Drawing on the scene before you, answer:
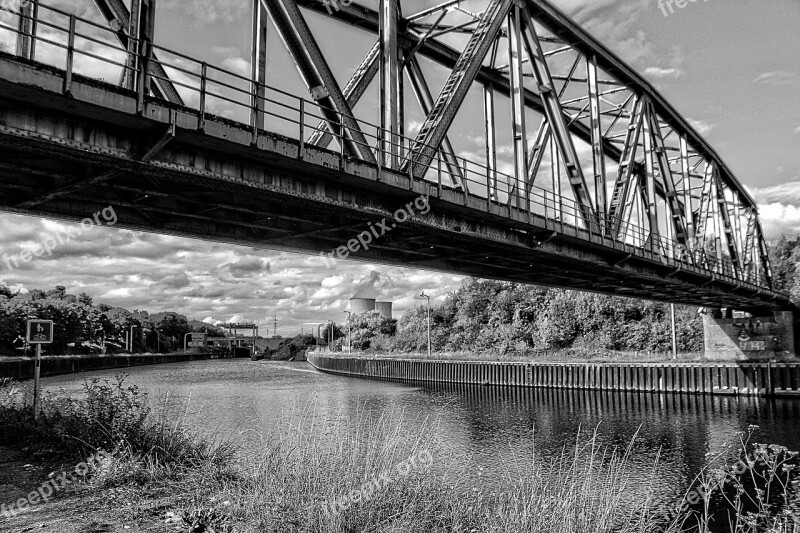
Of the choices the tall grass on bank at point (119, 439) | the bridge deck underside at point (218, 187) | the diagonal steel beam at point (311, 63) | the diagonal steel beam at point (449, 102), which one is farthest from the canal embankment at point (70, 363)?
the diagonal steel beam at point (311, 63)

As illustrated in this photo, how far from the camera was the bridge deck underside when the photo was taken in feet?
28.3

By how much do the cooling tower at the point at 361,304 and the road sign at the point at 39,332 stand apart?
350 feet

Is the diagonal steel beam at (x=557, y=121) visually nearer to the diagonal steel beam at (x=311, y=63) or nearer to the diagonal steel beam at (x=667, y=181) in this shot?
the diagonal steel beam at (x=311, y=63)

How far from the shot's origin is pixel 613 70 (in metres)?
34.4

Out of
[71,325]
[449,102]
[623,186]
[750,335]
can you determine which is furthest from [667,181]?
[71,325]

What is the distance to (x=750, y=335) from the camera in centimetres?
4997

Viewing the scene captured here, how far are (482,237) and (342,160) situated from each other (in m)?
6.96

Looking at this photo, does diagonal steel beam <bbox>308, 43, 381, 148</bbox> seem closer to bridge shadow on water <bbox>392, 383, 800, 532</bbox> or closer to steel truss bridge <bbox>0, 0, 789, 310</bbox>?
A: steel truss bridge <bbox>0, 0, 789, 310</bbox>

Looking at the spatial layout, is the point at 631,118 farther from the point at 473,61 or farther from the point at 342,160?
the point at 342,160

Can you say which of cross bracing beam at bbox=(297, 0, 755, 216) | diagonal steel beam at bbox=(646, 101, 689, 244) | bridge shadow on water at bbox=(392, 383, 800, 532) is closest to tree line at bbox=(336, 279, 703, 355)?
bridge shadow on water at bbox=(392, 383, 800, 532)

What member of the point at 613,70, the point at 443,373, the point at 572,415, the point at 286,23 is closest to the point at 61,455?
the point at 286,23

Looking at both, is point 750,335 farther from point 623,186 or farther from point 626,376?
point 623,186

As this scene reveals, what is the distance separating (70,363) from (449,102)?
252ft

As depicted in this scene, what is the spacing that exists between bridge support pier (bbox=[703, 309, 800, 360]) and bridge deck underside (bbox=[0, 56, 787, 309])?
3493 cm
